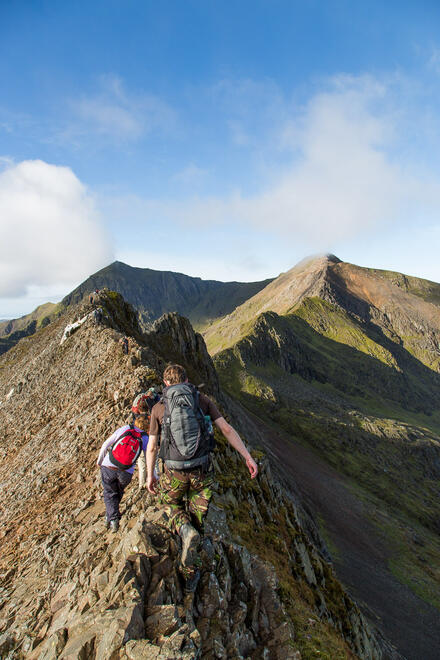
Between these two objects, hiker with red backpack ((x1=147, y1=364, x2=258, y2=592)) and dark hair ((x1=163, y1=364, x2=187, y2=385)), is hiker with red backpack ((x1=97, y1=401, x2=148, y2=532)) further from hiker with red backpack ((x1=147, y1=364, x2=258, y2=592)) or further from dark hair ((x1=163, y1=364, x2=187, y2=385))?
dark hair ((x1=163, y1=364, x2=187, y2=385))

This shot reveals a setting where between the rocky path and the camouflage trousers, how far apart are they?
104 feet

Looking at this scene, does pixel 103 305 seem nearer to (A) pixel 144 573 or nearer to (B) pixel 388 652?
(A) pixel 144 573

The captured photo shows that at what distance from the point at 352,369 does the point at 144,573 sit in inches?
7040

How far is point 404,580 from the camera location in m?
42.7

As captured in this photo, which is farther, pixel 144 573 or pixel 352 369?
pixel 352 369

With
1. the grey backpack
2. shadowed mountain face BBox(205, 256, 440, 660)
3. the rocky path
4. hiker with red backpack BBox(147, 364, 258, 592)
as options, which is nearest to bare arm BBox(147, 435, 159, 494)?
hiker with red backpack BBox(147, 364, 258, 592)

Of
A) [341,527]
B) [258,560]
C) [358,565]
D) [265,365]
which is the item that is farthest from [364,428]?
[258,560]

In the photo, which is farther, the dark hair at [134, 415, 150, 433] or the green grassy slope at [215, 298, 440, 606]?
the green grassy slope at [215, 298, 440, 606]

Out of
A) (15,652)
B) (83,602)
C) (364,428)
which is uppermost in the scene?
(83,602)

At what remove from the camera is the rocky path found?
3047cm

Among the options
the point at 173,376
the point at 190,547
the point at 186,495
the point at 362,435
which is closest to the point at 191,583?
the point at 190,547

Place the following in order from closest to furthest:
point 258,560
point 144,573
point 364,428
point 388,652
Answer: point 144,573 → point 258,560 → point 388,652 → point 364,428

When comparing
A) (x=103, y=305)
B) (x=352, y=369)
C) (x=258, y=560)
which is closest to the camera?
(x=258, y=560)

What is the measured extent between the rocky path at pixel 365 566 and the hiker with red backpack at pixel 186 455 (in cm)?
3156
